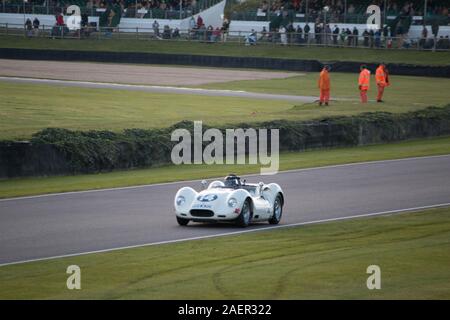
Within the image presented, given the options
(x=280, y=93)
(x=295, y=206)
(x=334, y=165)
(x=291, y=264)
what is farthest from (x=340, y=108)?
(x=291, y=264)

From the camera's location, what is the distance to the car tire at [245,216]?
53.2 feet

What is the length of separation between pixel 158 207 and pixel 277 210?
2237mm

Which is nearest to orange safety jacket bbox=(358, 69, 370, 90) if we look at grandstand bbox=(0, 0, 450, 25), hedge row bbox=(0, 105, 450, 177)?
hedge row bbox=(0, 105, 450, 177)

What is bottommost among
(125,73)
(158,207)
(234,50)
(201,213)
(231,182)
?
(125,73)

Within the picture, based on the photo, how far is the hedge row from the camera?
70.3 feet

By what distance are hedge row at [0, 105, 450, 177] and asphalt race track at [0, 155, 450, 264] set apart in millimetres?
2351

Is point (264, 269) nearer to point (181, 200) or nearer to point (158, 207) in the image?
point (181, 200)

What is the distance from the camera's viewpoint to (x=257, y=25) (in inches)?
2473

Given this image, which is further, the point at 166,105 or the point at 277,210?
the point at 166,105

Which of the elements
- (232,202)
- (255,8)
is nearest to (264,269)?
(232,202)

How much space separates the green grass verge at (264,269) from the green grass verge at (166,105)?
881 cm

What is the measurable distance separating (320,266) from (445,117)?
20.0 metres

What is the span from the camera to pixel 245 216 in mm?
16328

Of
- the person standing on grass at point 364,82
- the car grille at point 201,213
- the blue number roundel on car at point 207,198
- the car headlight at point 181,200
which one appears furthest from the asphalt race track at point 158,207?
the person standing on grass at point 364,82
